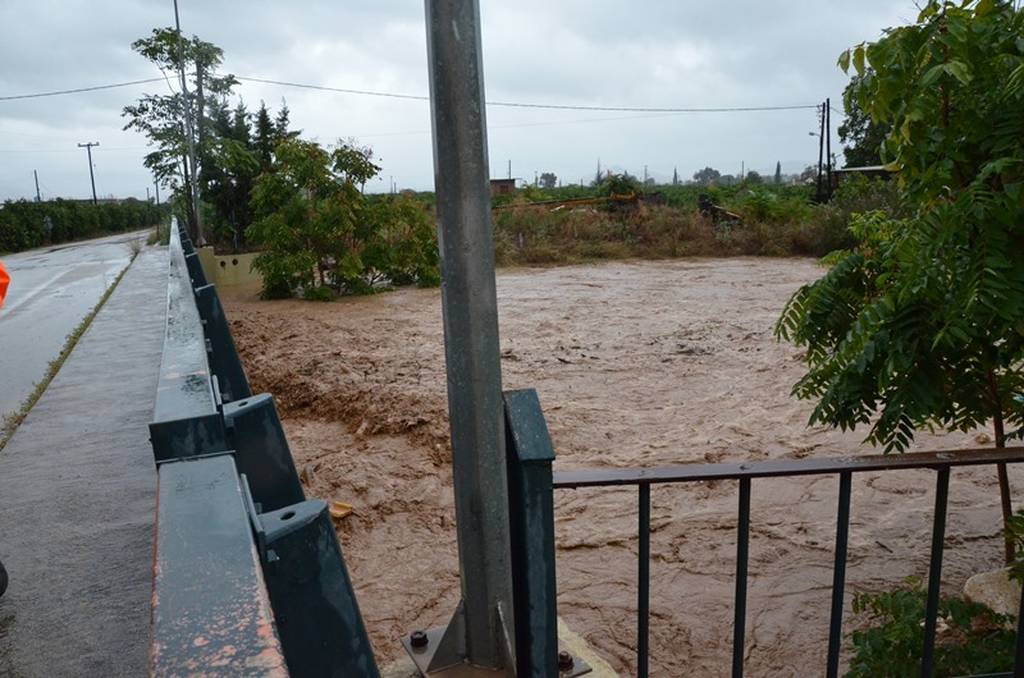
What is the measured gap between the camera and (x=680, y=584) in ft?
21.0

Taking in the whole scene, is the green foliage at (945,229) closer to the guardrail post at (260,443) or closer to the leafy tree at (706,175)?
the guardrail post at (260,443)

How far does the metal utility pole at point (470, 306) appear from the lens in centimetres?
246

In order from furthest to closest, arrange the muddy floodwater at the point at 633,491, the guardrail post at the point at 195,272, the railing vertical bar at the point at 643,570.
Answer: the muddy floodwater at the point at 633,491, the guardrail post at the point at 195,272, the railing vertical bar at the point at 643,570

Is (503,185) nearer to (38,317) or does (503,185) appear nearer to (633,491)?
(38,317)

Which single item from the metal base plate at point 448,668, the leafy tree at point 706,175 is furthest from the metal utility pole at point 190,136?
the leafy tree at point 706,175

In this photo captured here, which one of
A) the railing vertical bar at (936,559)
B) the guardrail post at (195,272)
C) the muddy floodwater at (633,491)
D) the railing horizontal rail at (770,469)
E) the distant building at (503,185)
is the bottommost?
the muddy floodwater at (633,491)

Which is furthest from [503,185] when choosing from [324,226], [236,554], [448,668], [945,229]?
[236,554]

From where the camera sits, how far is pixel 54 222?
45.6m

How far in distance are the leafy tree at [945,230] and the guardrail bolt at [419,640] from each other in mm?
2004

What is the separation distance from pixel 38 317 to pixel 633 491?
6014 mm

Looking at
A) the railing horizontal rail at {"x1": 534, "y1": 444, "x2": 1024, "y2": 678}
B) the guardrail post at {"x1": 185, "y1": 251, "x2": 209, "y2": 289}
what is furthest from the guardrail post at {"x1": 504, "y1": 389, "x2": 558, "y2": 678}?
the guardrail post at {"x1": 185, "y1": 251, "x2": 209, "y2": 289}

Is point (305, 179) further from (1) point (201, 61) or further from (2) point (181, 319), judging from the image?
(2) point (181, 319)

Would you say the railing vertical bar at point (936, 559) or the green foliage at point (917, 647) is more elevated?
the railing vertical bar at point (936, 559)

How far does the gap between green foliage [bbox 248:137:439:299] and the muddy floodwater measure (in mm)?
3762
